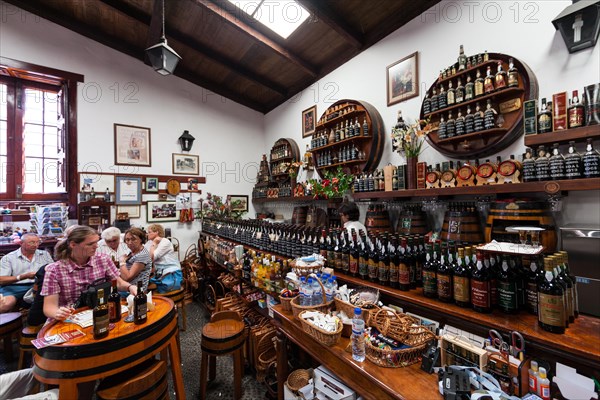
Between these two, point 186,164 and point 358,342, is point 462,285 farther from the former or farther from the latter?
point 186,164

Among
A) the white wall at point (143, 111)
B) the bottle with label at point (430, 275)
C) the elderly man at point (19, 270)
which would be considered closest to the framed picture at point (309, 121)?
the white wall at point (143, 111)

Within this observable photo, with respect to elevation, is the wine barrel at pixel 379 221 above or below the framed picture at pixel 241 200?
below

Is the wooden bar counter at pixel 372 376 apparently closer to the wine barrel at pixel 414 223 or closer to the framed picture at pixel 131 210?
the wine barrel at pixel 414 223

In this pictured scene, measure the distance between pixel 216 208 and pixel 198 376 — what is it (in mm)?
3822

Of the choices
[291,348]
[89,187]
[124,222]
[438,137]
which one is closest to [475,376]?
[291,348]

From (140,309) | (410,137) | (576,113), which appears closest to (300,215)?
(410,137)

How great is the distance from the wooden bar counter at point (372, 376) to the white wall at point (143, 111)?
502cm

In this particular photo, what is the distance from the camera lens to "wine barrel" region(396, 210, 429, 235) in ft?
9.29

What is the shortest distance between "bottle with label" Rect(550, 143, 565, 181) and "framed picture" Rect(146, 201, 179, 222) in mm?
6057

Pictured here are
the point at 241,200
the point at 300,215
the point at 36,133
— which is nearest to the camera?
the point at 36,133

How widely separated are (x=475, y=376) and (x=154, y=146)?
624 cm

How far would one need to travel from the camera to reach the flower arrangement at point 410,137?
9.47 ft

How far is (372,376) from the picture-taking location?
131 centimetres

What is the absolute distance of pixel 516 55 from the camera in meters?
2.36
